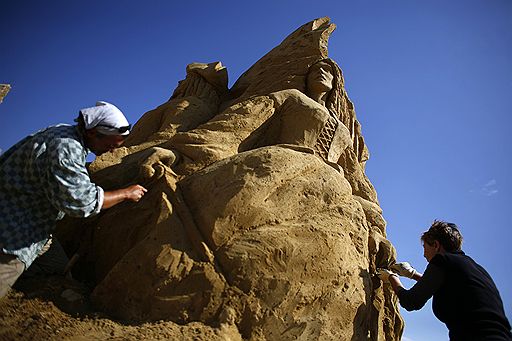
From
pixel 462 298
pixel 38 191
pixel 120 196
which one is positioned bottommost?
pixel 38 191

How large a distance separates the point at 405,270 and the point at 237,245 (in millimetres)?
1639

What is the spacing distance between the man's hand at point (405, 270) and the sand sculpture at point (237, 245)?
0.67ft

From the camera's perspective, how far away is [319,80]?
5.66 metres

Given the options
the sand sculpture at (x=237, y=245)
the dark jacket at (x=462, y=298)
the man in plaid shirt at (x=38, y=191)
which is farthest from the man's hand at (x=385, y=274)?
the man in plaid shirt at (x=38, y=191)

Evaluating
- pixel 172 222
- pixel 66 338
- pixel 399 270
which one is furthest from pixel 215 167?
pixel 399 270

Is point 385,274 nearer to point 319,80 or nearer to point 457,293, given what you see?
point 457,293

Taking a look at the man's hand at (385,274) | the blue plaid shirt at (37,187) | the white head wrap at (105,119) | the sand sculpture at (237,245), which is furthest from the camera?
the man's hand at (385,274)

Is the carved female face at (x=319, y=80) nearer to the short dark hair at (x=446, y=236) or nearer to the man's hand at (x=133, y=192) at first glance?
the short dark hair at (x=446, y=236)

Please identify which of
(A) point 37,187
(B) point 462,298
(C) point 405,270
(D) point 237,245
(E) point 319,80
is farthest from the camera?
(E) point 319,80

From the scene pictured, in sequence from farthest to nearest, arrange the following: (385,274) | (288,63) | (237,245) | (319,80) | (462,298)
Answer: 1. (288,63)
2. (319,80)
3. (385,274)
4. (237,245)
5. (462,298)

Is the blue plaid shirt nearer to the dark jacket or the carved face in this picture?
the dark jacket

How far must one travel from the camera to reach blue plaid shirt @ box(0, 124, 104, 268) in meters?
2.21

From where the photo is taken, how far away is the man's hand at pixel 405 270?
3570mm

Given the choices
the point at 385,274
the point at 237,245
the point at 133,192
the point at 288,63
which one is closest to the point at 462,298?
the point at 385,274
